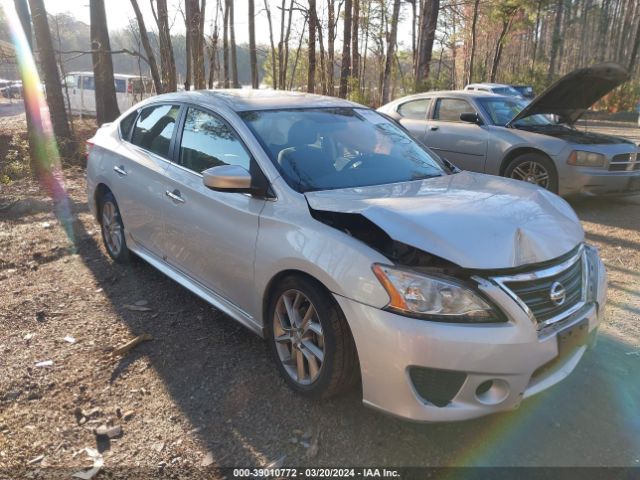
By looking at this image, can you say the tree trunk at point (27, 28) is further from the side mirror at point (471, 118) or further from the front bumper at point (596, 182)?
the front bumper at point (596, 182)

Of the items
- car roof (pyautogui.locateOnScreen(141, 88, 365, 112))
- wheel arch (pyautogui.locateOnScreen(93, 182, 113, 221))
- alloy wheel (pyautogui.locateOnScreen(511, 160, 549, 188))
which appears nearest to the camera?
car roof (pyautogui.locateOnScreen(141, 88, 365, 112))

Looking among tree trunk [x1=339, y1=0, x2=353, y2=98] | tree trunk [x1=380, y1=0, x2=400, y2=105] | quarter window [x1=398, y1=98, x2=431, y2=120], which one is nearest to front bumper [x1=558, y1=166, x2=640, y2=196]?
quarter window [x1=398, y1=98, x2=431, y2=120]

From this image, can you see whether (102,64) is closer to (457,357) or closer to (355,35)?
(355,35)

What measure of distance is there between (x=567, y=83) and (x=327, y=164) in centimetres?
459

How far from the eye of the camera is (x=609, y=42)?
4538 cm

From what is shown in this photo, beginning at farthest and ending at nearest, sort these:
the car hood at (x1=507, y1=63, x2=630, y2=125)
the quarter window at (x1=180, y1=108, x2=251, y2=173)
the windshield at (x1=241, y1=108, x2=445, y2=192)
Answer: the car hood at (x1=507, y1=63, x2=630, y2=125) < the quarter window at (x1=180, y1=108, x2=251, y2=173) < the windshield at (x1=241, y1=108, x2=445, y2=192)

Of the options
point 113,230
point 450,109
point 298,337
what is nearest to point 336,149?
point 298,337

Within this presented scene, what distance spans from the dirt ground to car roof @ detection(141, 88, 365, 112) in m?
1.59

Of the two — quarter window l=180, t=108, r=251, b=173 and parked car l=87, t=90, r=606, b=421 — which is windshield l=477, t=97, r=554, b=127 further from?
quarter window l=180, t=108, r=251, b=173

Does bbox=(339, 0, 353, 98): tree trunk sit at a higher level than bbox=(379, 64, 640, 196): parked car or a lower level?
higher

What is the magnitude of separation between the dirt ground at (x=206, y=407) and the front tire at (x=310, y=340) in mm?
170

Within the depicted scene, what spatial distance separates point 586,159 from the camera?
22.7 feet

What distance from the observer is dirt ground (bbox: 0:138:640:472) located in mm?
2537

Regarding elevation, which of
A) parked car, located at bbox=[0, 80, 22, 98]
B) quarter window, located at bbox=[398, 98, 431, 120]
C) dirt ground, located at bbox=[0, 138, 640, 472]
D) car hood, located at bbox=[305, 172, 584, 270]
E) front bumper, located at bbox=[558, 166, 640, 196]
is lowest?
dirt ground, located at bbox=[0, 138, 640, 472]
